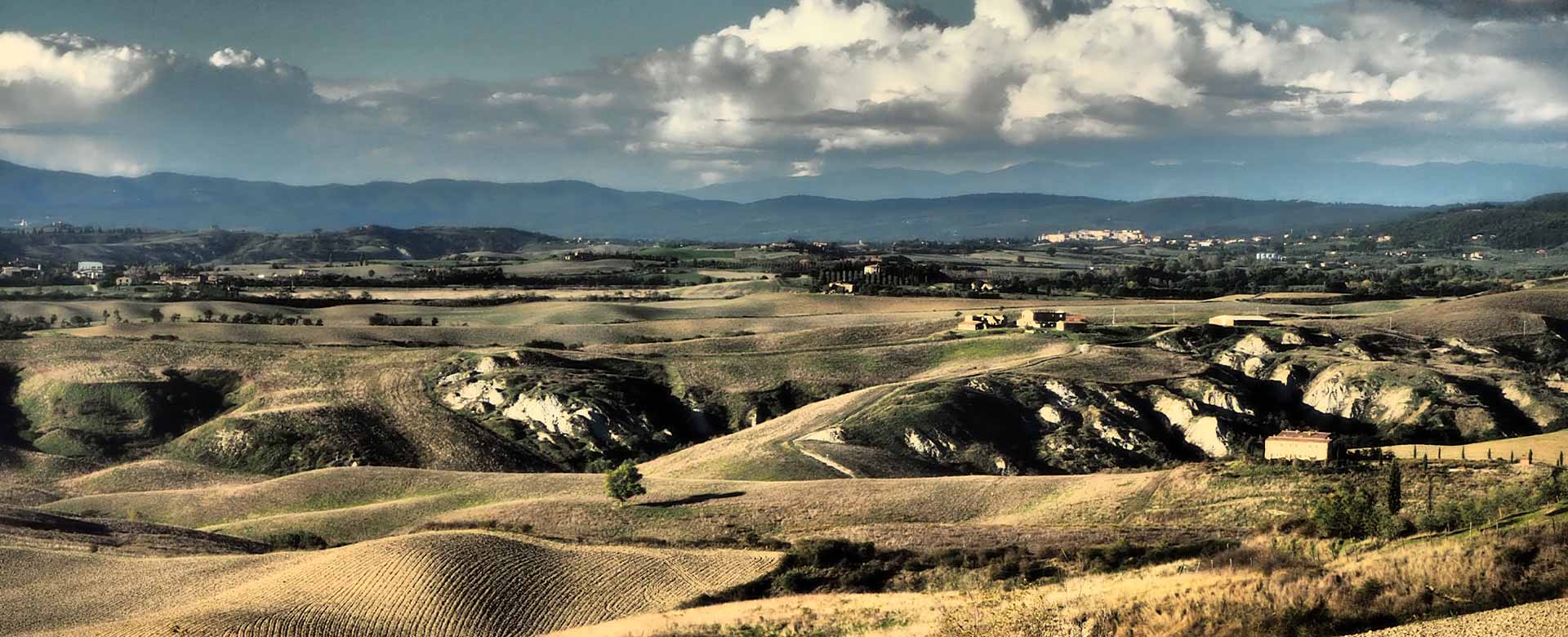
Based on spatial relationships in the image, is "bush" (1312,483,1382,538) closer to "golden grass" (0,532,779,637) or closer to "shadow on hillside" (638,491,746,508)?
→ "golden grass" (0,532,779,637)

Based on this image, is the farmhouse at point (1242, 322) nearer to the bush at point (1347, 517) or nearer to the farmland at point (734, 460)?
the farmland at point (734, 460)

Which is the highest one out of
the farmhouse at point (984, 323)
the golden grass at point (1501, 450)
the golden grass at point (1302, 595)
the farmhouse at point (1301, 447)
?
the golden grass at point (1302, 595)

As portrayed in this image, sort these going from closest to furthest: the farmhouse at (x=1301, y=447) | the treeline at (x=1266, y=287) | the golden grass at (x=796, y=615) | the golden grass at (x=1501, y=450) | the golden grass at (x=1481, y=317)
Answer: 1. the golden grass at (x=796, y=615)
2. the farmhouse at (x=1301, y=447)
3. the golden grass at (x=1501, y=450)
4. the golden grass at (x=1481, y=317)
5. the treeline at (x=1266, y=287)

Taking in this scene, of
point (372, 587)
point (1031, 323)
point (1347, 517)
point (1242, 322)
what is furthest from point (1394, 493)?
point (1031, 323)

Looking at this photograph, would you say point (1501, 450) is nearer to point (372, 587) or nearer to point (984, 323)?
point (372, 587)

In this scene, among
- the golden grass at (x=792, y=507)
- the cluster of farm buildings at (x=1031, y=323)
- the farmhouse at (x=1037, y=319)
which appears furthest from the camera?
the farmhouse at (x=1037, y=319)

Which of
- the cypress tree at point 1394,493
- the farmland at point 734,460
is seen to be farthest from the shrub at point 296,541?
the cypress tree at point 1394,493

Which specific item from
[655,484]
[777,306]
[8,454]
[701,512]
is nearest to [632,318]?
[777,306]

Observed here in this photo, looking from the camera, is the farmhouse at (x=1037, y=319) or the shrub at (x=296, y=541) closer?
the shrub at (x=296, y=541)

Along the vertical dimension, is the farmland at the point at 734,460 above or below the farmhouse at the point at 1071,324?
below
